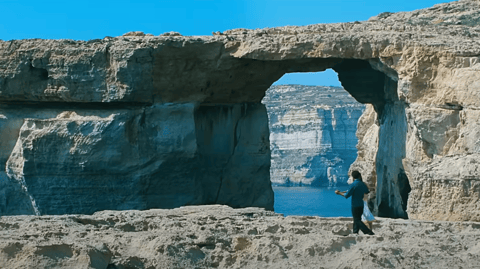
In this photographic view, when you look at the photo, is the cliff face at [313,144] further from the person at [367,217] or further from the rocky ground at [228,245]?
the person at [367,217]

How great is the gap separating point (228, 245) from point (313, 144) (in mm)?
62767

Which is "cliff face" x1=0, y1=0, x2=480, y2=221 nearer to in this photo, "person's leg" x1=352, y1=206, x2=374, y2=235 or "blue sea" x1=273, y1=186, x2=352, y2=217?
"person's leg" x1=352, y1=206, x2=374, y2=235

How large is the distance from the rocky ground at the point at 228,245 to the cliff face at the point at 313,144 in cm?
5999

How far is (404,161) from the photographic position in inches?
792

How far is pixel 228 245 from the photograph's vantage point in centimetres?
1130

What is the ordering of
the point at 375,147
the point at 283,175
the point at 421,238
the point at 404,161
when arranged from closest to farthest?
the point at 421,238, the point at 404,161, the point at 375,147, the point at 283,175

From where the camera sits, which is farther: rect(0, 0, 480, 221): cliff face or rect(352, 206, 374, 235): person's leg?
rect(0, 0, 480, 221): cliff face

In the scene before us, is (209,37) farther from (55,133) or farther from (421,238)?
(421,238)

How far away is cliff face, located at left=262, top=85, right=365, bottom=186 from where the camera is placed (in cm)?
7325

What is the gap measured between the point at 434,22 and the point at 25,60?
36.2 ft

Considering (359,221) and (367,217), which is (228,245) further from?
(367,217)

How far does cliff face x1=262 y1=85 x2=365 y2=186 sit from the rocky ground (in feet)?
197

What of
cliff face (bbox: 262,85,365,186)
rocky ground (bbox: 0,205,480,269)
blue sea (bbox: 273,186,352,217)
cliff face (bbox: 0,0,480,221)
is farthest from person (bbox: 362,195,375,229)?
cliff face (bbox: 262,85,365,186)

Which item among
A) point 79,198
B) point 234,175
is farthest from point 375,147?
point 79,198
